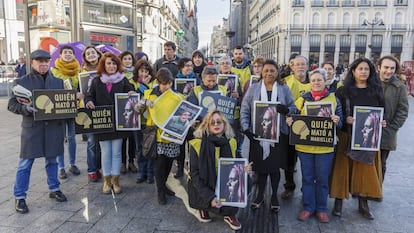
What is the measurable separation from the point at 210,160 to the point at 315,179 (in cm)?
150

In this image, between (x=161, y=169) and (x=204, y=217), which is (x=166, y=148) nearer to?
(x=161, y=169)

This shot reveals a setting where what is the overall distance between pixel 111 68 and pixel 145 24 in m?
35.9

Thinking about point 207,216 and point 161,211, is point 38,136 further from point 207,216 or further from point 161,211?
point 207,216

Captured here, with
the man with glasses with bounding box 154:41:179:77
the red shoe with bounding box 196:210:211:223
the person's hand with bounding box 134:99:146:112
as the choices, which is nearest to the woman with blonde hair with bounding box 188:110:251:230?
the red shoe with bounding box 196:210:211:223

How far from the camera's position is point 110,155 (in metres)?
5.19

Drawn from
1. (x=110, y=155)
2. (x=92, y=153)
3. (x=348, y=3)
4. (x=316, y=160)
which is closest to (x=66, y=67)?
(x=92, y=153)

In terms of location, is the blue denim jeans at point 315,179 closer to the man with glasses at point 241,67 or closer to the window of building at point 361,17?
the man with glasses at point 241,67

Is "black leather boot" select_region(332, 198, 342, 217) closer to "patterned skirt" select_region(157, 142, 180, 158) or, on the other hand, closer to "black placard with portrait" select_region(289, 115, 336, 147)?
"black placard with portrait" select_region(289, 115, 336, 147)

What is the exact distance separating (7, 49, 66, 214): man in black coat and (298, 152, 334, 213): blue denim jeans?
339 centimetres

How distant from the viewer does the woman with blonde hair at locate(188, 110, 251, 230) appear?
4.01 metres

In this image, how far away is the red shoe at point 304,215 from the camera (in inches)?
173

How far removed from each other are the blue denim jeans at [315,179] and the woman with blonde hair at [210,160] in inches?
37.0

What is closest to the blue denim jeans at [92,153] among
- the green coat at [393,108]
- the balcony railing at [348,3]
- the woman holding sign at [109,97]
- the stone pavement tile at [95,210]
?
the woman holding sign at [109,97]

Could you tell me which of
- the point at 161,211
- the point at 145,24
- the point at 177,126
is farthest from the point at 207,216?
the point at 145,24
